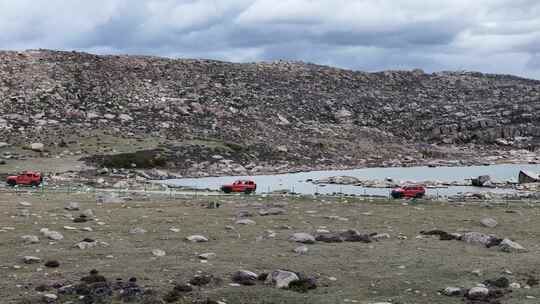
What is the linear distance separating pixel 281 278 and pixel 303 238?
26.2 ft

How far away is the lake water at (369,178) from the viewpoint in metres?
69.4

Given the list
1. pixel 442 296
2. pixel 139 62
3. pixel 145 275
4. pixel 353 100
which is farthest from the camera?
pixel 353 100

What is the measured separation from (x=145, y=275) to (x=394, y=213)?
23098 millimetres

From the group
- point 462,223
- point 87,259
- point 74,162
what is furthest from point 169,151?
point 87,259

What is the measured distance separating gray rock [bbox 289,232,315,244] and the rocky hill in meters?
53.6

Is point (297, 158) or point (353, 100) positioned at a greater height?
point (353, 100)

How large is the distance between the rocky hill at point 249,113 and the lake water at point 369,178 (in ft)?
20.4

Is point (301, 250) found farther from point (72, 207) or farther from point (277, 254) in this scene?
point (72, 207)

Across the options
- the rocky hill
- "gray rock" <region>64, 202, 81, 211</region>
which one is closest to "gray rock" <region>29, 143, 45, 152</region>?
the rocky hill

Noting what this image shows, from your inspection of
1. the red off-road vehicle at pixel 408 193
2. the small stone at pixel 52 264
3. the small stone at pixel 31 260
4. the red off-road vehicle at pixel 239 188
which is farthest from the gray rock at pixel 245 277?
the red off-road vehicle at pixel 239 188

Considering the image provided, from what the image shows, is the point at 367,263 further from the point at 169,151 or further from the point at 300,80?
the point at 300,80

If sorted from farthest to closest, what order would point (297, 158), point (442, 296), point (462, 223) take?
point (297, 158)
point (462, 223)
point (442, 296)

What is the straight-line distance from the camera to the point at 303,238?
1221 inches

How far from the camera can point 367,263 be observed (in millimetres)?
26547
